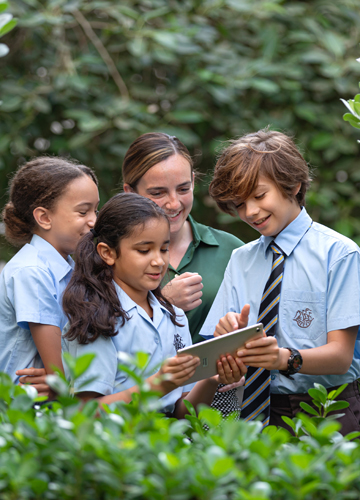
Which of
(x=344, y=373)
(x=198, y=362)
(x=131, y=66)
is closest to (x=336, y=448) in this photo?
(x=198, y=362)

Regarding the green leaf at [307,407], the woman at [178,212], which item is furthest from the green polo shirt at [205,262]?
the green leaf at [307,407]

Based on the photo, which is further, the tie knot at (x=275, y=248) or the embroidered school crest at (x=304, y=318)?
the tie knot at (x=275, y=248)

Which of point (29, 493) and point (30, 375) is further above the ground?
point (29, 493)

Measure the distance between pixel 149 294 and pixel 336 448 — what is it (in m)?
1.03

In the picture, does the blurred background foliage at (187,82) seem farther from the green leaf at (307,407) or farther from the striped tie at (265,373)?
the green leaf at (307,407)

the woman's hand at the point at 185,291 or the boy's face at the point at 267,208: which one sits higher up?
the boy's face at the point at 267,208

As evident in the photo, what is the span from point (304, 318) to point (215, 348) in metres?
0.42

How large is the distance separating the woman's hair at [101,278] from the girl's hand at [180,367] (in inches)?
9.9

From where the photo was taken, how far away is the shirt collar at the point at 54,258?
2258 millimetres

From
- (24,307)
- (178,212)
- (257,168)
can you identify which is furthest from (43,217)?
(257,168)

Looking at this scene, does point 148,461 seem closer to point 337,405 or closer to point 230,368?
point 337,405

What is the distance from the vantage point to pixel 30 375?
81.3 inches

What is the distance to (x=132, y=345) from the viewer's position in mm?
1924

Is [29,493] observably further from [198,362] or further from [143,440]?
[198,362]
